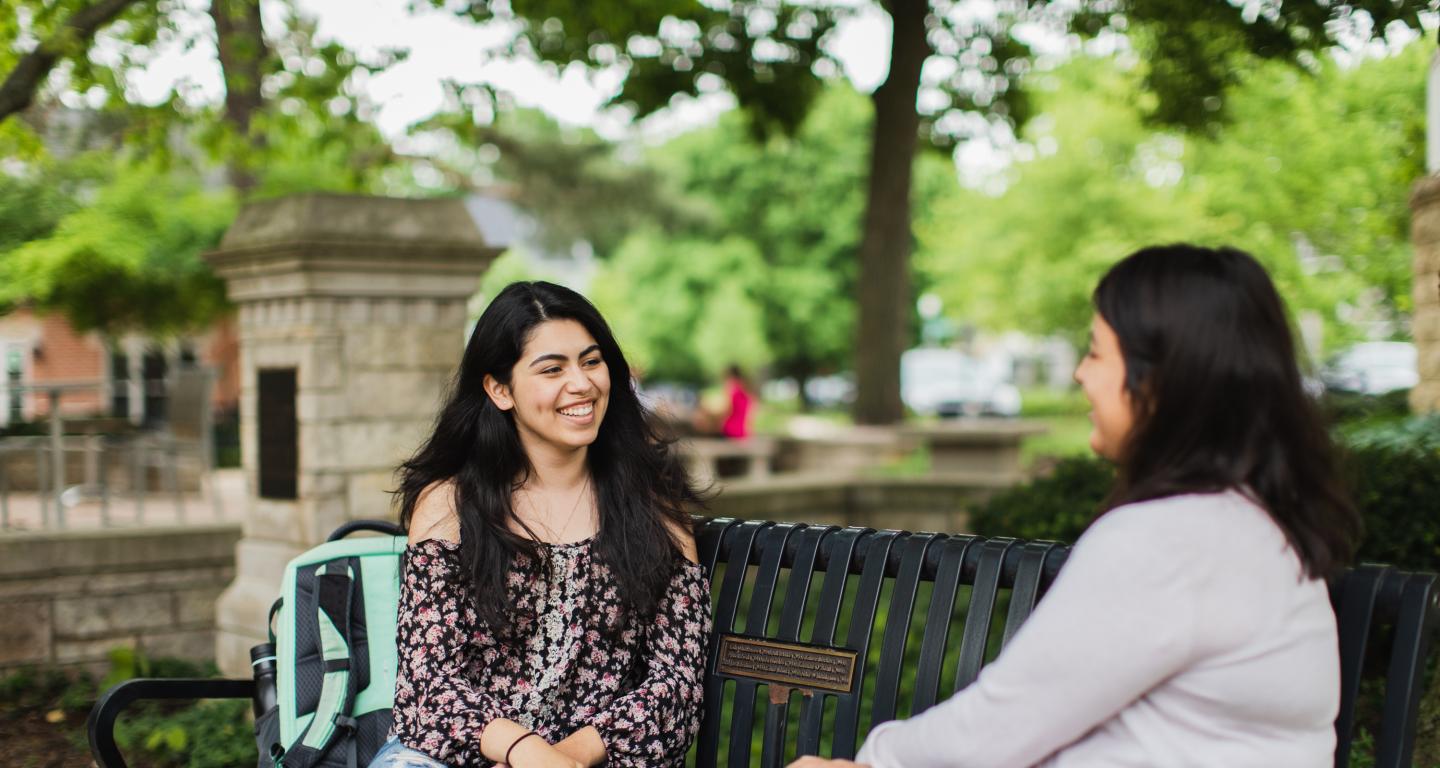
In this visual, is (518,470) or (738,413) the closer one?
(518,470)

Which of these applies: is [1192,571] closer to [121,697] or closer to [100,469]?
[121,697]

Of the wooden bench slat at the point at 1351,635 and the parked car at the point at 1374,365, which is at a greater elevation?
the parked car at the point at 1374,365

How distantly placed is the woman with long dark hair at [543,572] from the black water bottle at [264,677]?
1.77ft

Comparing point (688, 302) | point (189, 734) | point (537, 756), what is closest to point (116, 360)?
point (189, 734)

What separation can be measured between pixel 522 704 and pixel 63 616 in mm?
4323

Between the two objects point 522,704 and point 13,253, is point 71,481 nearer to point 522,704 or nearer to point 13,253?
point 13,253

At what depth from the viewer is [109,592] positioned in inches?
256

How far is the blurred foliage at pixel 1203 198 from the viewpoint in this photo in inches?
589

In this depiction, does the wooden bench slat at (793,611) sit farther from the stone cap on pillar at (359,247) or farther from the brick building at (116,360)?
the brick building at (116,360)

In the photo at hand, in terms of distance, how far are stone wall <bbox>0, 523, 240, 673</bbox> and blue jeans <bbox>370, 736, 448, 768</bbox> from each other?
13.4 feet

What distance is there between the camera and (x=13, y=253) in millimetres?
7906

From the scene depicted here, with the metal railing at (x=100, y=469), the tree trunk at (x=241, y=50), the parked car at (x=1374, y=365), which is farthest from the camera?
the parked car at (x=1374, y=365)

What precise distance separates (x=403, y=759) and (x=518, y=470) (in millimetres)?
738

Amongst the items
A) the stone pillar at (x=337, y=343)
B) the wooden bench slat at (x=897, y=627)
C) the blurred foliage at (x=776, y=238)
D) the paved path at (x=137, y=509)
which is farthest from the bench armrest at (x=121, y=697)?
the blurred foliage at (x=776, y=238)
